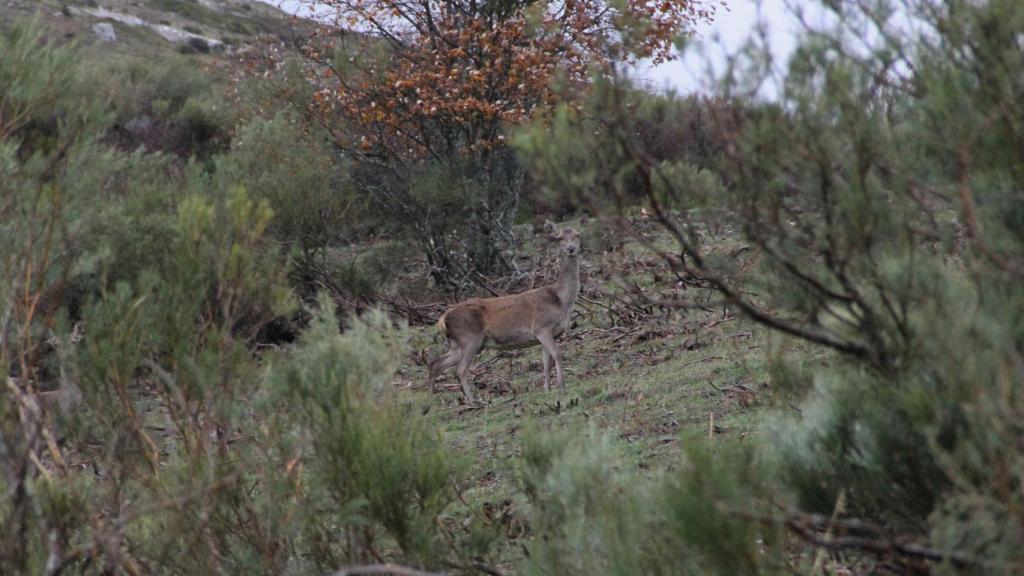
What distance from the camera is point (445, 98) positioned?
1664 centimetres

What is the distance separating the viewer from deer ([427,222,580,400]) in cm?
1244

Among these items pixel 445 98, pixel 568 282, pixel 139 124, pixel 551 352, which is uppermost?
pixel 445 98

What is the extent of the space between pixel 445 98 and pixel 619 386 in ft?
22.8

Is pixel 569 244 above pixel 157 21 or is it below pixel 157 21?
below

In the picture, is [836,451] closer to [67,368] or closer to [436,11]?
[67,368]

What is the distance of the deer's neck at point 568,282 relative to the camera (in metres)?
12.6

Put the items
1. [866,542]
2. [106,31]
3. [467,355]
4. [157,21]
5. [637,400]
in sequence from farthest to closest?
[157,21], [106,31], [467,355], [637,400], [866,542]

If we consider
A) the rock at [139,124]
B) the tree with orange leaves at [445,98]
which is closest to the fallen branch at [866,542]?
the tree with orange leaves at [445,98]

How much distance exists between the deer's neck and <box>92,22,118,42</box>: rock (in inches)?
1859

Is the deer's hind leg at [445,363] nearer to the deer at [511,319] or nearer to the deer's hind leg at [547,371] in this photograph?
the deer at [511,319]

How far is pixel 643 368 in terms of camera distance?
11625 mm

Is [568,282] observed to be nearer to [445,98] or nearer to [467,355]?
[467,355]

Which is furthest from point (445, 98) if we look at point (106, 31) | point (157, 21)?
point (157, 21)

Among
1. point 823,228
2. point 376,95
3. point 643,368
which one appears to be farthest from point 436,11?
point 823,228
